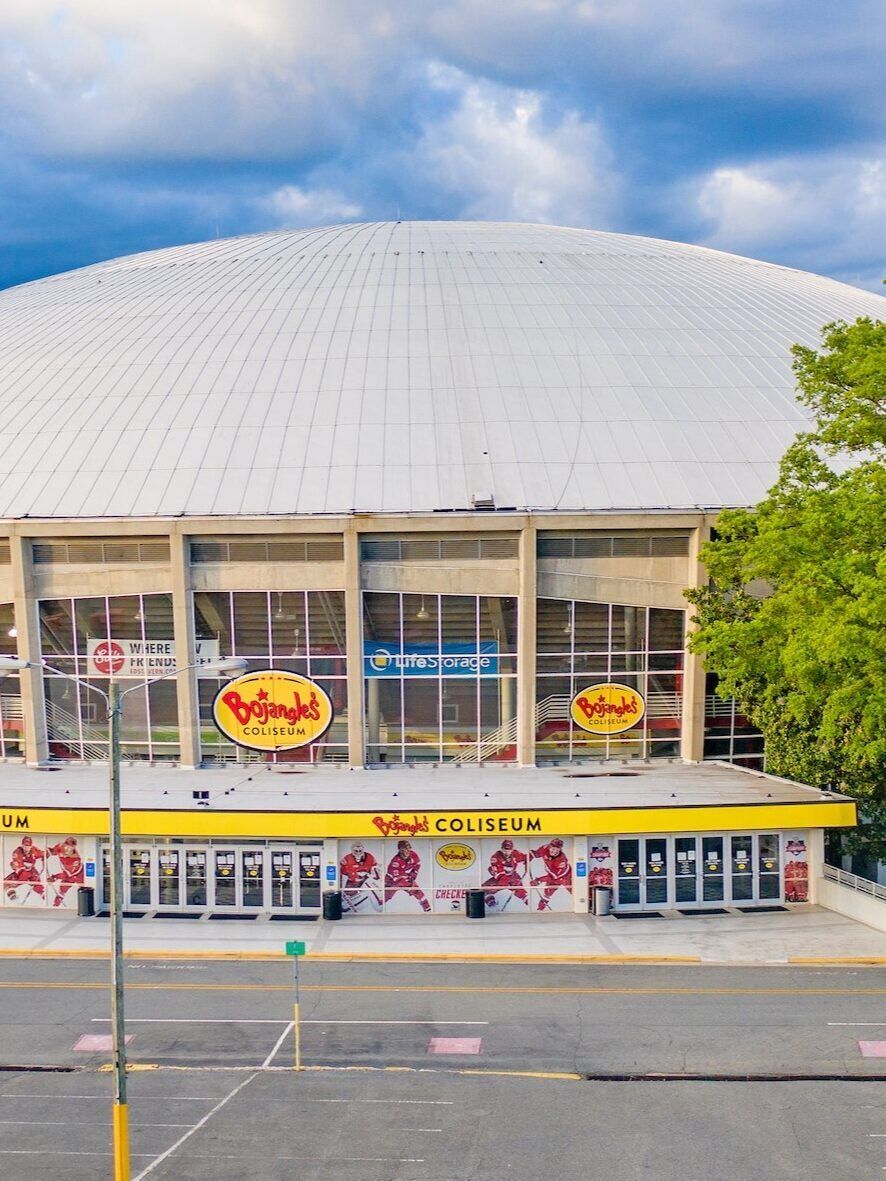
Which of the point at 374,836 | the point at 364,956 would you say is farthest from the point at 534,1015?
the point at 374,836

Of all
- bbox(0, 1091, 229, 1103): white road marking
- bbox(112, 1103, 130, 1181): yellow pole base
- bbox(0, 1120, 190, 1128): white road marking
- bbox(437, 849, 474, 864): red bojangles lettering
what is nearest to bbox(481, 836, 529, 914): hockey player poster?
bbox(437, 849, 474, 864): red bojangles lettering

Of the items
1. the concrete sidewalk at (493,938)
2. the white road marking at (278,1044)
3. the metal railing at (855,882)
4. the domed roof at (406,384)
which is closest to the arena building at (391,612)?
the domed roof at (406,384)

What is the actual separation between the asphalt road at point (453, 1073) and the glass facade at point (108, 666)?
10.2 m

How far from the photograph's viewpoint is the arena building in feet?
100

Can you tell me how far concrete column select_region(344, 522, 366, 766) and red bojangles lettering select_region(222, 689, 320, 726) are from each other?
125 centimetres

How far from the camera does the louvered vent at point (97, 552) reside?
3566cm

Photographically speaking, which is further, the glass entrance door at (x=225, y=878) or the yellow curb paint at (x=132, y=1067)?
the glass entrance door at (x=225, y=878)

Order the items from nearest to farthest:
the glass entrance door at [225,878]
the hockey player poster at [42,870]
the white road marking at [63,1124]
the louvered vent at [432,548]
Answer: the white road marking at [63,1124] → the glass entrance door at [225,878] → the hockey player poster at [42,870] → the louvered vent at [432,548]

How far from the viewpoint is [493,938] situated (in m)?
28.3

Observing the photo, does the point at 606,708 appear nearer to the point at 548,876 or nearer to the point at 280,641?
the point at 548,876

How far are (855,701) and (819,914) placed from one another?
7671 millimetres

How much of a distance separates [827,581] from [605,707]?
1121 centimetres

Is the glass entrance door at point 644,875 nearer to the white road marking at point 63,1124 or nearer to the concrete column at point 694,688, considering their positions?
the concrete column at point 694,688

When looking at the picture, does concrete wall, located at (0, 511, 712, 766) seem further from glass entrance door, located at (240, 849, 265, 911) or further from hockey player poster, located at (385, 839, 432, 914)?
glass entrance door, located at (240, 849, 265, 911)
